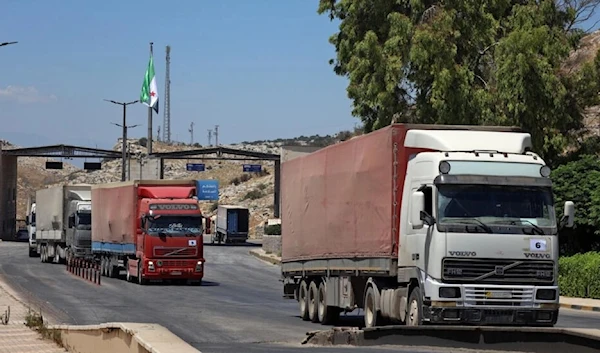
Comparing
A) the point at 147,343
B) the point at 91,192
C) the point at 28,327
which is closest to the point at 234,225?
the point at 91,192

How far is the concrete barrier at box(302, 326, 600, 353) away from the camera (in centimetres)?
1566

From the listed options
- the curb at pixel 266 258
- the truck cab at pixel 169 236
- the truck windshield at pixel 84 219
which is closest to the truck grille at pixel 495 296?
the truck cab at pixel 169 236

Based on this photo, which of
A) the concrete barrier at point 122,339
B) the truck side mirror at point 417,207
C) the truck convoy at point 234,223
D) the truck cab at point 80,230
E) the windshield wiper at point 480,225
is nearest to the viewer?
the concrete barrier at point 122,339

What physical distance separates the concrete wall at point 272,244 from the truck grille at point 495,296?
54823 millimetres

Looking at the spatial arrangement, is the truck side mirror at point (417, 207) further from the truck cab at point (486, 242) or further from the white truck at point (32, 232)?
the white truck at point (32, 232)

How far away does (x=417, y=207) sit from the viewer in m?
20.0

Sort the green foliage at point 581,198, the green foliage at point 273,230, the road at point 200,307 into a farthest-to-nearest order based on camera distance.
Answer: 1. the green foliage at point 273,230
2. the green foliage at point 581,198
3. the road at point 200,307

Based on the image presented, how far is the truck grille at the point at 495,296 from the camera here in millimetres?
19703

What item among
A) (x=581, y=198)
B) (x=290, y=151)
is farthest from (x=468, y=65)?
(x=290, y=151)

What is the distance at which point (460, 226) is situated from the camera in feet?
64.3

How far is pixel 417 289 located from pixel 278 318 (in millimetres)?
9044

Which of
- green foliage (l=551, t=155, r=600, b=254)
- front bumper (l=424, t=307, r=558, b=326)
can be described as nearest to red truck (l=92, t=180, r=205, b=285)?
green foliage (l=551, t=155, r=600, b=254)

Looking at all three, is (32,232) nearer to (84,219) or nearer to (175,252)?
(84,219)

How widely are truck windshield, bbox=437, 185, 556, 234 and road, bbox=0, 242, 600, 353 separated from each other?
286 centimetres
